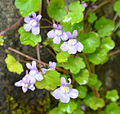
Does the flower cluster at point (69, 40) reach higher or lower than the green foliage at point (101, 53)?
higher

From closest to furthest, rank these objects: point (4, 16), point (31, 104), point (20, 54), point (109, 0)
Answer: point (4, 16) < point (20, 54) < point (31, 104) < point (109, 0)

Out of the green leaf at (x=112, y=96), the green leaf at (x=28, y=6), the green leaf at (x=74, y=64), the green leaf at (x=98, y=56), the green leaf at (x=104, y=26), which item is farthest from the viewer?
the green leaf at (x=112, y=96)

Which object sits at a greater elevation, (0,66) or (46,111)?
(0,66)

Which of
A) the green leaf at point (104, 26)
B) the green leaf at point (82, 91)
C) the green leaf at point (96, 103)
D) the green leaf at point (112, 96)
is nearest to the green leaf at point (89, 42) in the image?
the green leaf at point (104, 26)

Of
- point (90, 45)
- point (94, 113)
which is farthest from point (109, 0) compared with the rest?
point (94, 113)

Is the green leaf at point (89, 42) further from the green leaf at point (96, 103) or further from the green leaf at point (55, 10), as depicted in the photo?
the green leaf at point (96, 103)

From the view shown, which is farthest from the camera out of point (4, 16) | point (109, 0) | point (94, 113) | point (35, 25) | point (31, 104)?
point (94, 113)

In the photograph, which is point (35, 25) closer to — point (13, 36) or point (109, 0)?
point (13, 36)
